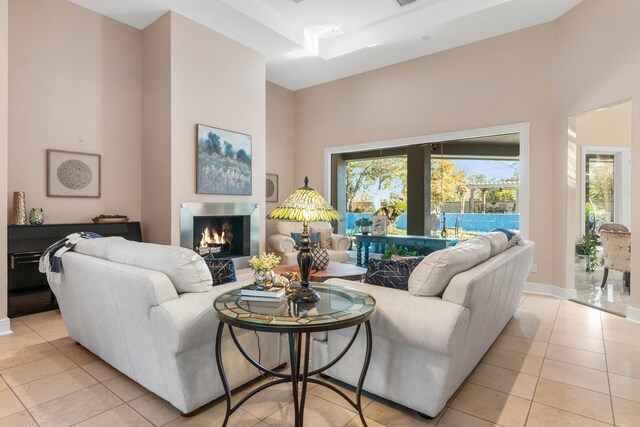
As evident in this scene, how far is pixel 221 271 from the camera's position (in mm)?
2318

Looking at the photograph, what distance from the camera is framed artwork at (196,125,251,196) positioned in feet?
15.8

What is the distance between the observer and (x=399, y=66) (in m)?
5.97

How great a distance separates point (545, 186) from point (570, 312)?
1.66 meters

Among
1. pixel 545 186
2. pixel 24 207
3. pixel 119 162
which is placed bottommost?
pixel 24 207

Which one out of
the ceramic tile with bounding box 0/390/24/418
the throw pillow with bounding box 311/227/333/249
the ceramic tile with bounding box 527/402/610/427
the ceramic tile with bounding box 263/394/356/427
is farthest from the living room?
the ceramic tile with bounding box 263/394/356/427

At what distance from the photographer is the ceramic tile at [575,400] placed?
2031 millimetres

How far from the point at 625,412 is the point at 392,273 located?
4.95ft

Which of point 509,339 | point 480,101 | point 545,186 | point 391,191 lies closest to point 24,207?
point 509,339

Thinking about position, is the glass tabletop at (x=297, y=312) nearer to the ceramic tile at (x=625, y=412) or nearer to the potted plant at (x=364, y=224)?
the ceramic tile at (x=625, y=412)

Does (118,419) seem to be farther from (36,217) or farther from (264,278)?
(36,217)

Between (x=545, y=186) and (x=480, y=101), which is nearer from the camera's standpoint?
(x=545, y=186)

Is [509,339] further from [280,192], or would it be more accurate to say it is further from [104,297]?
[280,192]

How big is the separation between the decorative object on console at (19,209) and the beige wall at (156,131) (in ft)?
4.35

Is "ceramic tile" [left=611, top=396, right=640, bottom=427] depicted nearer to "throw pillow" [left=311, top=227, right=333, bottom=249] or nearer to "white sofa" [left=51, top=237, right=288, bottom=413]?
"white sofa" [left=51, top=237, right=288, bottom=413]
